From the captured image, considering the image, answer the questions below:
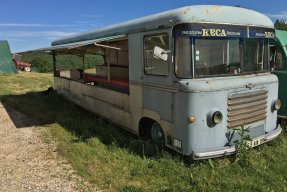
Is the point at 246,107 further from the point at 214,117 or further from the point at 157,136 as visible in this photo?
the point at 157,136

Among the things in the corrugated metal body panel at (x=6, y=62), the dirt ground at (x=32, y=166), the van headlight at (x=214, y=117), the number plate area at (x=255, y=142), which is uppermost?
the corrugated metal body panel at (x=6, y=62)

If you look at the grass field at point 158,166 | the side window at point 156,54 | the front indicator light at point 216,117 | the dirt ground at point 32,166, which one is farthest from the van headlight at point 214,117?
the dirt ground at point 32,166

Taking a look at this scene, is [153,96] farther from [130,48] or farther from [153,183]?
[153,183]

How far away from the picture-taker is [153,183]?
5266mm

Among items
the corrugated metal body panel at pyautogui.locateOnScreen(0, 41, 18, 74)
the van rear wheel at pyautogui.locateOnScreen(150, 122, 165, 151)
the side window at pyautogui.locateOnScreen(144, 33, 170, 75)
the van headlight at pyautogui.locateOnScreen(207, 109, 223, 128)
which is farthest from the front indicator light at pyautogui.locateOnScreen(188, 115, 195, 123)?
the corrugated metal body panel at pyautogui.locateOnScreen(0, 41, 18, 74)

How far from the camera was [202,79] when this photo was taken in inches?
220

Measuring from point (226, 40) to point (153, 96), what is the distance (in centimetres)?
166

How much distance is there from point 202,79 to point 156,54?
86 cm

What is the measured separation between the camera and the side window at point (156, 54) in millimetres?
5664

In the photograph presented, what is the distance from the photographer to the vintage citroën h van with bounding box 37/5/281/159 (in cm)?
552

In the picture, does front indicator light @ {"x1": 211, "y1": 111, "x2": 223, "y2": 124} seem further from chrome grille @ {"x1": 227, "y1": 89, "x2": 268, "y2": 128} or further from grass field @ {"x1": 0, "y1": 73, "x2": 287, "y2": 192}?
grass field @ {"x1": 0, "y1": 73, "x2": 287, "y2": 192}

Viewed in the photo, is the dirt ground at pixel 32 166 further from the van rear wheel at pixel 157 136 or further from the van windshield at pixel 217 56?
the van windshield at pixel 217 56

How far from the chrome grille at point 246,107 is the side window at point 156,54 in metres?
1.27

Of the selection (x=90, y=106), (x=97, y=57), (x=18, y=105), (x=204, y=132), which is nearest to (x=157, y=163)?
(x=204, y=132)
